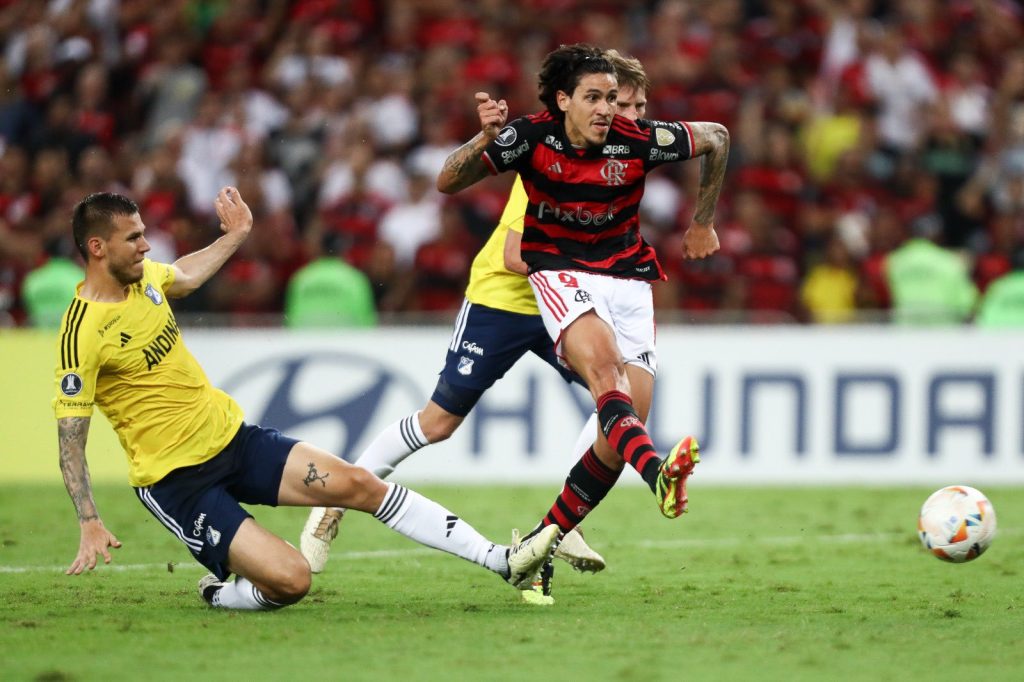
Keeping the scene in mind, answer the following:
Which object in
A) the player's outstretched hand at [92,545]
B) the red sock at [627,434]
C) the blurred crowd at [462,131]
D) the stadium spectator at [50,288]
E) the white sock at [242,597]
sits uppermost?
the blurred crowd at [462,131]

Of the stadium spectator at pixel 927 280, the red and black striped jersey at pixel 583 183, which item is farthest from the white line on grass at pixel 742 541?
the stadium spectator at pixel 927 280

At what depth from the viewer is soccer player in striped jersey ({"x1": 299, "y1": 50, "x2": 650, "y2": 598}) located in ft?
26.8

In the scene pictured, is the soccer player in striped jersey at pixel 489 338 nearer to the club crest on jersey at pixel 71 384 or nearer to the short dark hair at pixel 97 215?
the club crest on jersey at pixel 71 384

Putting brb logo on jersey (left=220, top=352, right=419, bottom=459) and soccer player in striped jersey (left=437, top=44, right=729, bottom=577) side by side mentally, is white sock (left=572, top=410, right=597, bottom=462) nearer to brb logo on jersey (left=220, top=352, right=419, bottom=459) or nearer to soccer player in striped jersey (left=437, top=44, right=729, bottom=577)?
soccer player in striped jersey (left=437, top=44, right=729, bottom=577)

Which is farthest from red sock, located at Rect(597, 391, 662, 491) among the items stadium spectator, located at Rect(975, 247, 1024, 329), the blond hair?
stadium spectator, located at Rect(975, 247, 1024, 329)

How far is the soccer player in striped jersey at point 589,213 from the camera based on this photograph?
7.12m

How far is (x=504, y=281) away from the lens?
27.2 feet

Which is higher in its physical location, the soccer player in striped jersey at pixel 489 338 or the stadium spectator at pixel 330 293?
the stadium spectator at pixel 330 293

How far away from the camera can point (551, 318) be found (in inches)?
287

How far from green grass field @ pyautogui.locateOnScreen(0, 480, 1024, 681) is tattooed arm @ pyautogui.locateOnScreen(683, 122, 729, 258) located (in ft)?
5.72

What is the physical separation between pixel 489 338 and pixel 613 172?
4.47 ft

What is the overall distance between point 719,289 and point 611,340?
7.56m

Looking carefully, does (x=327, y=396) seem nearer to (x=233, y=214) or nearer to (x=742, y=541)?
(x=742, y=541)

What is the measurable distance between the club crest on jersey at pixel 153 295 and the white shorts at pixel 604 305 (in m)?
1.77
